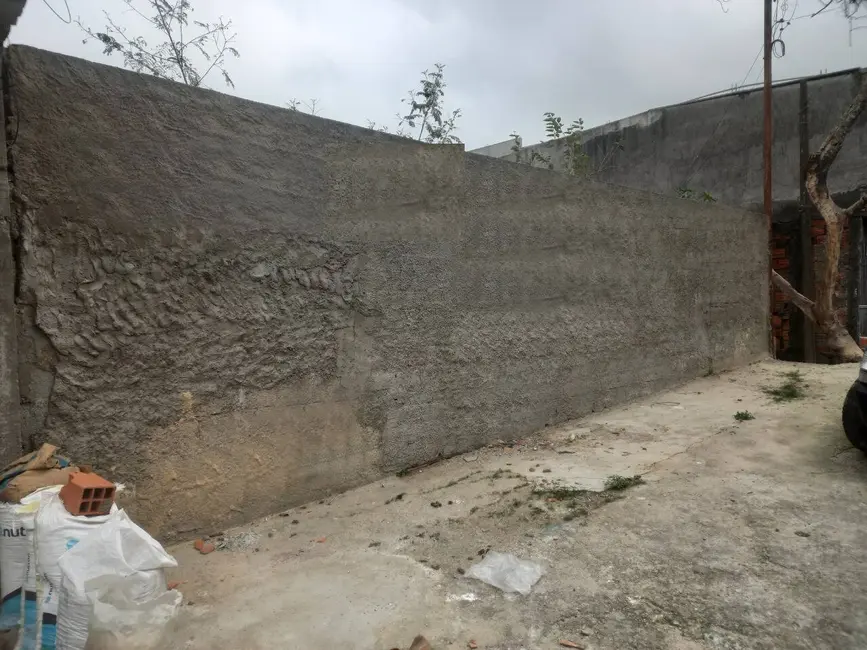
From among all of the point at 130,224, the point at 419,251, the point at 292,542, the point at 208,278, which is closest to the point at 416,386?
the point at 419,251

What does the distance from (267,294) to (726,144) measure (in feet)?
32.3

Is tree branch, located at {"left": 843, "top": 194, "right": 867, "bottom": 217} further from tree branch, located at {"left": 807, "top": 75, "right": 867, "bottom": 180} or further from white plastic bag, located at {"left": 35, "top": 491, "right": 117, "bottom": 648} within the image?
white plastic bag, located at {"left": 35, "top": 491, "right": 117, "bottom": 648}

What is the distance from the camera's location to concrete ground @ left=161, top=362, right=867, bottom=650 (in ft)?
6.27

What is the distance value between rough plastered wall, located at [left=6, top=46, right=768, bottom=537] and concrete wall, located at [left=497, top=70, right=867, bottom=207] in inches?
204

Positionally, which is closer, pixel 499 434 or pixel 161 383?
pixel 161 383

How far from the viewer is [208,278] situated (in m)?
2.52

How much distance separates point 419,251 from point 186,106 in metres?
1.40

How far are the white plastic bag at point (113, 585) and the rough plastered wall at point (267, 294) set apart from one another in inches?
23.3

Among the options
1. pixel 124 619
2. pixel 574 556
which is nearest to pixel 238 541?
pixel 124 619

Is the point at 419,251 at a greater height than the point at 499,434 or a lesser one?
greater

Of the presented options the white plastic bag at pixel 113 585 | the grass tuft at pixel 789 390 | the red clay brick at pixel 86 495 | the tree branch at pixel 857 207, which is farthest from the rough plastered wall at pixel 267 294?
the tree branch at pixel 857 207

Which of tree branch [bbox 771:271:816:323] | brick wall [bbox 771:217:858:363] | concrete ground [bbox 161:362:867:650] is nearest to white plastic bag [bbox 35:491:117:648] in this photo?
concrete ground [bbox 161:362:867:650]

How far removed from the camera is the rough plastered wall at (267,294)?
2.18 meters

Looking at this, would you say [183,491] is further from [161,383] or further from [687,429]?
[687,429]
